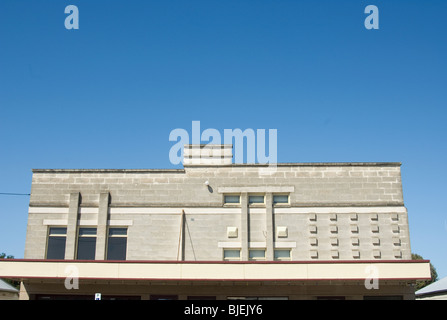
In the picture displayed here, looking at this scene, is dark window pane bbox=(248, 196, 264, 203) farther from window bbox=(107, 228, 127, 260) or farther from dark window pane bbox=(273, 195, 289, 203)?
window bbox=(107, 228, 127, 260)

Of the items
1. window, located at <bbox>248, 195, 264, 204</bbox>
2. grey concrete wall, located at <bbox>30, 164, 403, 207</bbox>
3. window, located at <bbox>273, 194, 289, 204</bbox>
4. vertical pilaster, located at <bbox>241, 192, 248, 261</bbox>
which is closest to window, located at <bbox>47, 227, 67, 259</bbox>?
grey concrete wall, located at <bbox>30, 164, 403, 207</bbox>

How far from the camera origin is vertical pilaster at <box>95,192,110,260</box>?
29484 mm

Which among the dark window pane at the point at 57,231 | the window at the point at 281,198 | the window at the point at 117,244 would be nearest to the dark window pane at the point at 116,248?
the window at the point at 117,244

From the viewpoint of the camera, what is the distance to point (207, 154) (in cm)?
3128

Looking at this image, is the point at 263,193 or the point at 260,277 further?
the point at 263,193

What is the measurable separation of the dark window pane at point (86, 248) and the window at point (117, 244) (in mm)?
879

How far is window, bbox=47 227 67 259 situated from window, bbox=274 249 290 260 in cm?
1218

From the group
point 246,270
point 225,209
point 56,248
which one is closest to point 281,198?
point 225,209

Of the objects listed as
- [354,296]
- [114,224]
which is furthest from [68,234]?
[354,296]

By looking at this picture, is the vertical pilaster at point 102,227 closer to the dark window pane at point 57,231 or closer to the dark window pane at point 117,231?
the dark window pane at point 117,231

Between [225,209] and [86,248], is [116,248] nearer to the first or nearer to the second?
[86,248]

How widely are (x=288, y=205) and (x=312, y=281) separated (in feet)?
19.4

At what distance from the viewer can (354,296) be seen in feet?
89.1
